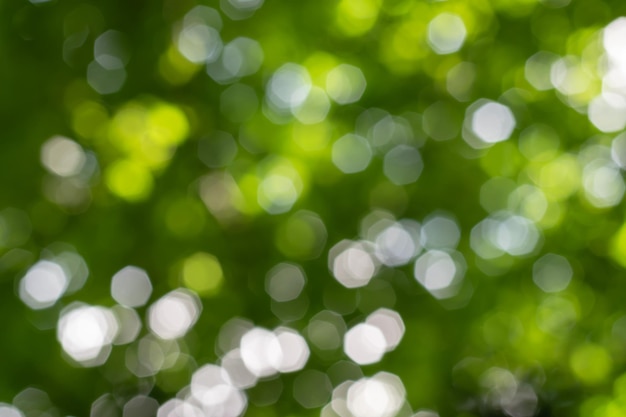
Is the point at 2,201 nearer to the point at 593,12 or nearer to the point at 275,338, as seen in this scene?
the point at 275,338

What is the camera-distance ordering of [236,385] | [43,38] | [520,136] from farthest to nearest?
1. [236,385]
2. [520,136]
3. [43,38]

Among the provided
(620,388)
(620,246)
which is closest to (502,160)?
(620,246)

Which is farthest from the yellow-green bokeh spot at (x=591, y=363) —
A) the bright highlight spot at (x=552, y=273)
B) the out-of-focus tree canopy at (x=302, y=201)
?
the bright highlight spot at (x=552, y=273)

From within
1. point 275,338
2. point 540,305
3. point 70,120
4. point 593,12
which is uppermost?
point 593,12

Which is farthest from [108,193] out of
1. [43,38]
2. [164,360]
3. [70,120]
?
[164,360]

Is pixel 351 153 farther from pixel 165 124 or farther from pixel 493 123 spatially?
pixel 165 124

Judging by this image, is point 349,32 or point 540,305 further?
point 540,305
